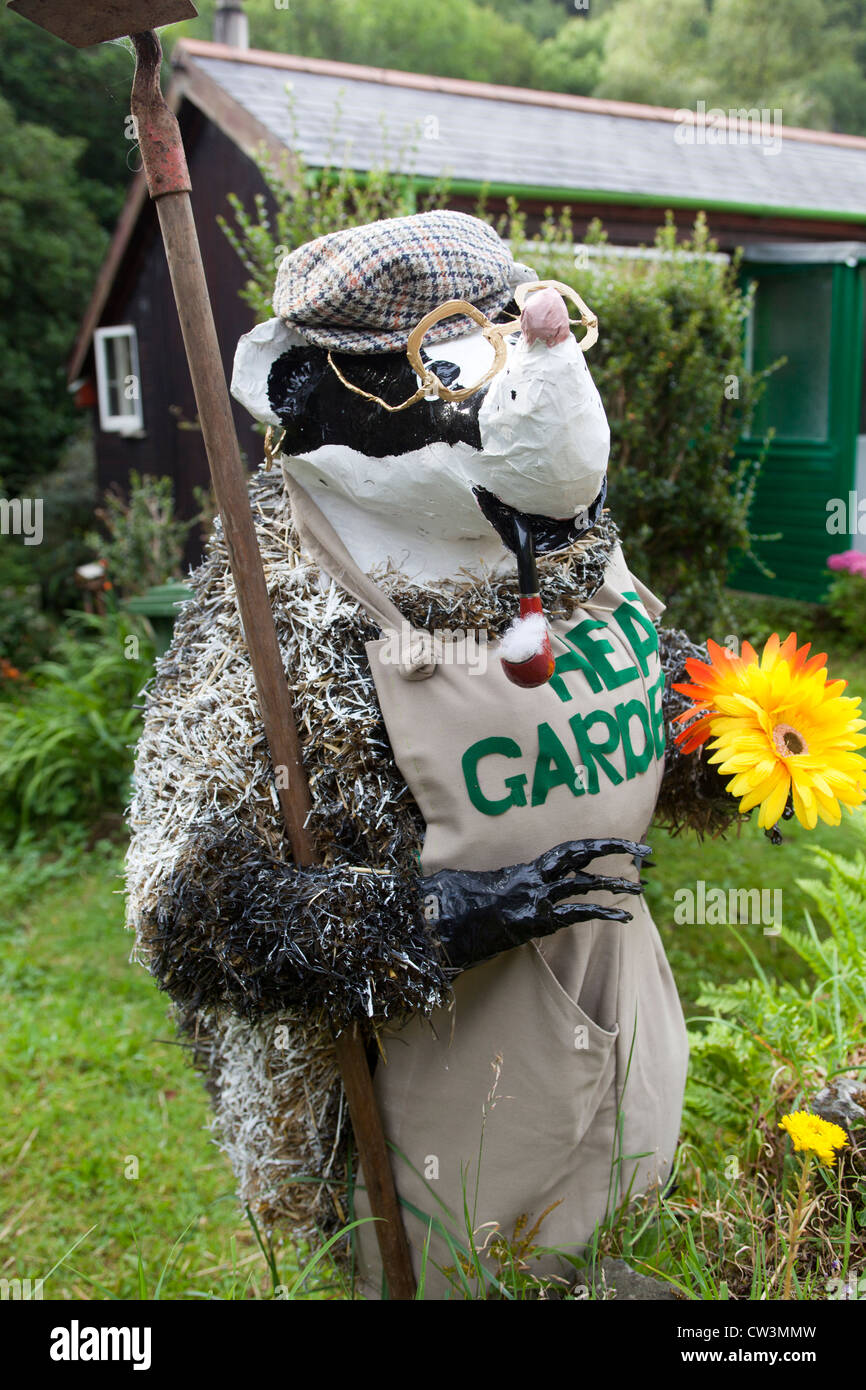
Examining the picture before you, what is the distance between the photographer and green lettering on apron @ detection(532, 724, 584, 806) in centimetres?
162

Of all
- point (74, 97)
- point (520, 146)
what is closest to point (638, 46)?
point (74, 97)

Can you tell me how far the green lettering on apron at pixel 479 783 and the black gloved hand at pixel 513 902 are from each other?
9 centimetres

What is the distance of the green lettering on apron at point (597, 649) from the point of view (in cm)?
171

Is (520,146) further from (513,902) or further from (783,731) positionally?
(513,902)

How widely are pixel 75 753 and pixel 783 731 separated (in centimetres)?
428

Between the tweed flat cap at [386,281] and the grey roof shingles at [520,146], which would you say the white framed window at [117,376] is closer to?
the grey roof shingles at [520,146]

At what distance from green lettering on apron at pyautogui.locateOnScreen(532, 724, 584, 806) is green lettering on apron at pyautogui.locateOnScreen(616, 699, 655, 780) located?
13 centimetres

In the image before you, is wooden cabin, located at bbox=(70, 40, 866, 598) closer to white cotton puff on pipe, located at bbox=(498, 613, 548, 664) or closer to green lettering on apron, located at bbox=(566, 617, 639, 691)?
green lettering on apron, located at bbox=(566, 617, 639, 691)

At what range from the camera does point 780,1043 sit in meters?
2.48

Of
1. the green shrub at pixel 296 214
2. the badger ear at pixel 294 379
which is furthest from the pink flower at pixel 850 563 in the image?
the badger ear at pixel 294 379

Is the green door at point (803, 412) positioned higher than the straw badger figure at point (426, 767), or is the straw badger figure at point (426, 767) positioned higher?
the green door at point (803, 412)

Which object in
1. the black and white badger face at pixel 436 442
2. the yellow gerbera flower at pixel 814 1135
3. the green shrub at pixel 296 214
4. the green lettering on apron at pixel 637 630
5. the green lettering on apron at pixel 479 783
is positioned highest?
the green shrub at pixel 296 214

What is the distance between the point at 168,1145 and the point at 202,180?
6361 millimetres

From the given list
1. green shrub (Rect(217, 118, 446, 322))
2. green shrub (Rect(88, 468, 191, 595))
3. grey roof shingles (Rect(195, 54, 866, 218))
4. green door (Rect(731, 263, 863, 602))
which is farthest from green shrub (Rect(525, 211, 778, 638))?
green door (Rect(731, 263, 863, 602))
